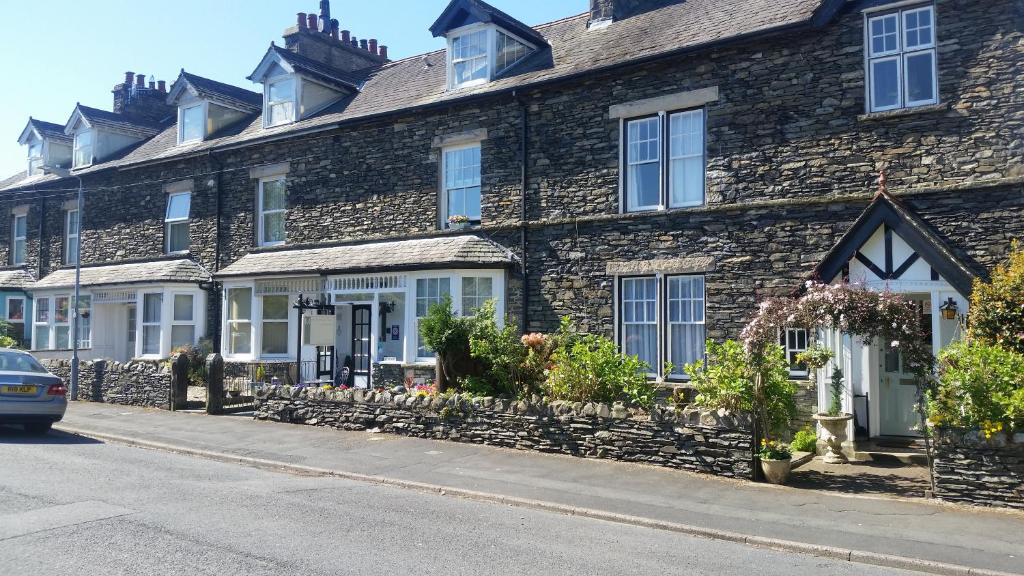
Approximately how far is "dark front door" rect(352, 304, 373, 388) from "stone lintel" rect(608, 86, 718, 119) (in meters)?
7.50

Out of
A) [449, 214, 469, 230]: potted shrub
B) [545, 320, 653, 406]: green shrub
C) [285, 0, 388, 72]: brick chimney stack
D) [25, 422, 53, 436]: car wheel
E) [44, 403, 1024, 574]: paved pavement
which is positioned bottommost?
[44, 403, 1024, 574]: paved pavement

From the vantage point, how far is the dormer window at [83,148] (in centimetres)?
2662

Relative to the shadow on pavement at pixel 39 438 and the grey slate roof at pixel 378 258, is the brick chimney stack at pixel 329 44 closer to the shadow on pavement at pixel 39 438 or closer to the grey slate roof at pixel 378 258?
the grey slate roof at pixel 378 258

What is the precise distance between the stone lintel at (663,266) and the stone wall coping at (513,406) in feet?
11.9

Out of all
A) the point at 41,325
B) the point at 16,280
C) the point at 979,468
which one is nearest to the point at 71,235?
the point at 16,280

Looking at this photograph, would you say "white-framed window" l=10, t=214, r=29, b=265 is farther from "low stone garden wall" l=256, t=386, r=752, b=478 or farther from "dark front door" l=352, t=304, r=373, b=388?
"low stone garden wall" l=256, t=386, r=752, b=478

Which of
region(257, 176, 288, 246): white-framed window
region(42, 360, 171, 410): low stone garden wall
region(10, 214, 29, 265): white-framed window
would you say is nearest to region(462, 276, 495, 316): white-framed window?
region(257, 176, 288, 246): white-framed window

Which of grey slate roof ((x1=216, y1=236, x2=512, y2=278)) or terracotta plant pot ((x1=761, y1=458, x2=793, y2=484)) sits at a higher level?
grey slate roof ((x1=216, y1=236, x2=512, y2=278))

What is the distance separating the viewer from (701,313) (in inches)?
568

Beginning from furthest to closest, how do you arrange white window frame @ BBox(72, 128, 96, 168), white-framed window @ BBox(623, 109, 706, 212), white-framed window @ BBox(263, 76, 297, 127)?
white window frame @ BBox(72, 128, 96, 168), white-framed window @ BBox(263, 76, 297, 127), white-framed window @ BBox(623, 109, 706, 212)

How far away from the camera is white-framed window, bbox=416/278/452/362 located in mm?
16875

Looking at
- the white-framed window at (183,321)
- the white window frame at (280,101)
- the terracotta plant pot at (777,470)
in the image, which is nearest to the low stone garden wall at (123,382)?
the white-framed window at (183,321)

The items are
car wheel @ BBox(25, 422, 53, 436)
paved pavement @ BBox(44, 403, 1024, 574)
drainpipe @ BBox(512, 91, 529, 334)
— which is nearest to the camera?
paved pavement @ BBox(44, 403, 1024, 574)

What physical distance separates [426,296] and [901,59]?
33.5 ft
